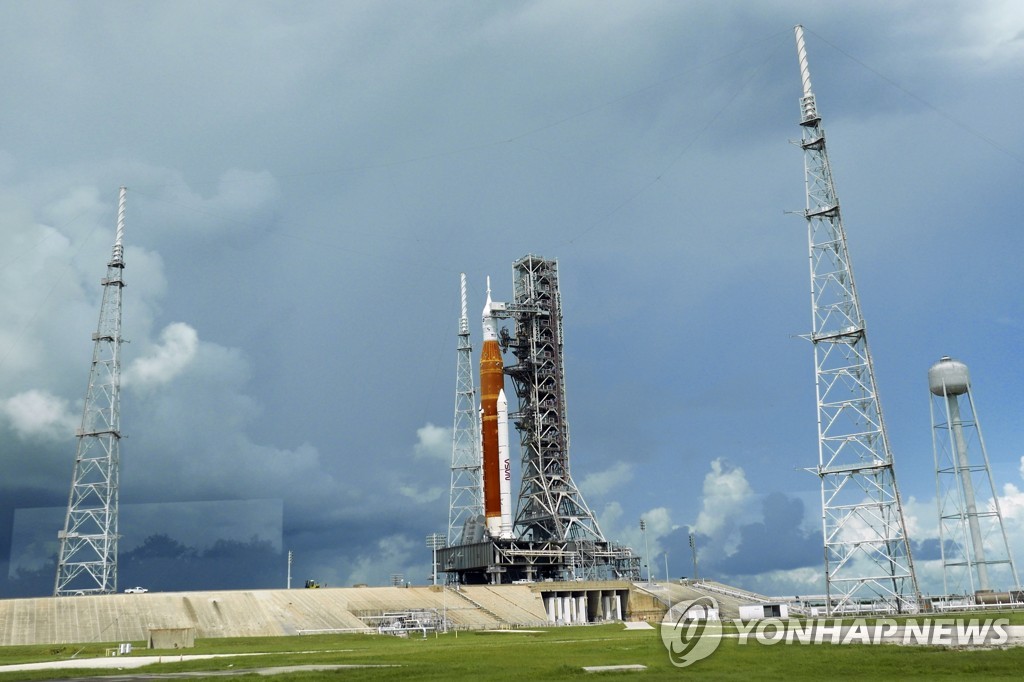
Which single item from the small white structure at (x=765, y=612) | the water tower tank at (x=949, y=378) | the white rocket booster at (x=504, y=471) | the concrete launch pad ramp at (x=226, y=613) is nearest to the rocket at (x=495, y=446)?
the white rocket booster at (x=504, y=471)

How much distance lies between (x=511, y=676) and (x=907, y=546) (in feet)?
174

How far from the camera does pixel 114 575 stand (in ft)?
295

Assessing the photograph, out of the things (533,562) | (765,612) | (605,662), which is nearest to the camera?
(605,662)

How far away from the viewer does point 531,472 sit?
11838 centimetres

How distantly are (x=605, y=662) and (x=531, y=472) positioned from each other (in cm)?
8231

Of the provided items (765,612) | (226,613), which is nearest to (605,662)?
(226,613)

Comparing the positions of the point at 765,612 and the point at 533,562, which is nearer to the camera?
the point at 765,612

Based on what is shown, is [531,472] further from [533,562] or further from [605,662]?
[605,662]

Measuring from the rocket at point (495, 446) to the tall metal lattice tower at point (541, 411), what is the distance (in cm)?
669

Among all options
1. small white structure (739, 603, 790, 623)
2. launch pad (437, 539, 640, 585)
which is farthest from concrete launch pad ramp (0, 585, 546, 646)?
small white structure (739, 603, 790, 623)

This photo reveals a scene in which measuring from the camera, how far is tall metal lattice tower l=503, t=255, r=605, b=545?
382 ft

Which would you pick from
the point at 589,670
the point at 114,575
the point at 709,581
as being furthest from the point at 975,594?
the point at 114,575

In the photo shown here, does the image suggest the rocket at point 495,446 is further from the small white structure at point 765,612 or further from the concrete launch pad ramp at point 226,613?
the small white structure at point 765,612

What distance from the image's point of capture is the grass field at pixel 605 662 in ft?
95.3
